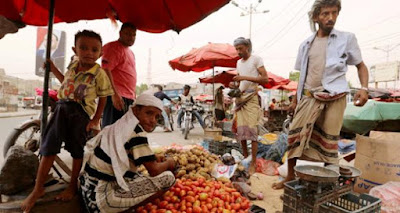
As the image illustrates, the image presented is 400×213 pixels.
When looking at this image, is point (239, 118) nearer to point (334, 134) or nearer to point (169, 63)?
point (334, 134)

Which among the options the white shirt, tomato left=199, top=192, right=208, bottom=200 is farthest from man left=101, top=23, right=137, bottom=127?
the white shirt

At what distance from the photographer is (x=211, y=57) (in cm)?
662

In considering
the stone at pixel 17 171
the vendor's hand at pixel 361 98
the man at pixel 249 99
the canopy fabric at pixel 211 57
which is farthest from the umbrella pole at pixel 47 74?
the canopy fabric at pixel 211 57

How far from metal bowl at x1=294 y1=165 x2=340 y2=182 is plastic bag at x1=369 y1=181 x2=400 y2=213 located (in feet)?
3.32

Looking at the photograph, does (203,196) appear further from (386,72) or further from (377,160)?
(386,72)

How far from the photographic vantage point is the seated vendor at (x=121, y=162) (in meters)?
2.00

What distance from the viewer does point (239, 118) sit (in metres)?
4.33

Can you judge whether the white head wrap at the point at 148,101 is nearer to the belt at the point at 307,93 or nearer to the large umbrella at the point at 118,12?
the large umbrella at the point at 118,12

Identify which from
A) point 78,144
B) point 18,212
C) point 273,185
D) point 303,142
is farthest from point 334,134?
point 18,212

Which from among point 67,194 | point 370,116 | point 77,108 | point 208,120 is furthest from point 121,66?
point 208,120

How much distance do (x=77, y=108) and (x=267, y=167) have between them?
3286mm

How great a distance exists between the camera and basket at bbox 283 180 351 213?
73.7 inches

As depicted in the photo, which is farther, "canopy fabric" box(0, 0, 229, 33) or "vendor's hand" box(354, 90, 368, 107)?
"canopy fabric" box(0, 0, 229, 33)

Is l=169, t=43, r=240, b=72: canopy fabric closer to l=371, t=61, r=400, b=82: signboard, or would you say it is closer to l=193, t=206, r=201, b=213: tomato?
l=193, t=206, r=201, b=213: tomato
